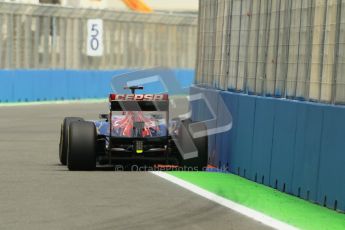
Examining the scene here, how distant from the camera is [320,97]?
11.1 meters

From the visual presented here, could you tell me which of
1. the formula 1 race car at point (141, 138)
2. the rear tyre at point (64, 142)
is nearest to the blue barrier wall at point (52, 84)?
the rear tyre at point (64, 142)

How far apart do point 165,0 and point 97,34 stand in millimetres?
36253

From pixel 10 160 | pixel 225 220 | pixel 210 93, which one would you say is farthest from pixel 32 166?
pixel 225 220

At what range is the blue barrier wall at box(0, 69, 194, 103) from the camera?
32.5m

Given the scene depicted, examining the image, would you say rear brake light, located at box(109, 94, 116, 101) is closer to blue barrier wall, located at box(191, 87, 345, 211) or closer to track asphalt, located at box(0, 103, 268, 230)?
track asphalt, located at box(0, 103, 268, 230)

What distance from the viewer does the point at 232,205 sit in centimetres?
1050

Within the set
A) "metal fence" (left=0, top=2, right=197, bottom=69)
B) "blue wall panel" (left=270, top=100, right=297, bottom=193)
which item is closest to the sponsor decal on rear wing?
"blue wall panel" (left=270, top=100, right=297, bottom=193)

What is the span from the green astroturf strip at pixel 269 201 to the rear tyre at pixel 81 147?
123 cm

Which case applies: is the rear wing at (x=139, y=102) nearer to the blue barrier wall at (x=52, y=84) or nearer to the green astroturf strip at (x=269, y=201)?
the green astroturf strip at (x=269, y=201)

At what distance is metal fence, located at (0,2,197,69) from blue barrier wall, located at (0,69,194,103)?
822 millimetres

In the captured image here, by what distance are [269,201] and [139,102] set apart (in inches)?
146

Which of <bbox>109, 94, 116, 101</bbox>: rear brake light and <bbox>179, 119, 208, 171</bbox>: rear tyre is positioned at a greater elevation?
<bbox>109, 94, 116, 101</bbox>: rear brake light

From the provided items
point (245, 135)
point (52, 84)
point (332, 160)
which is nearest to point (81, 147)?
point (245, 135)

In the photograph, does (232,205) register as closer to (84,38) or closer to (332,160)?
(332,160)
